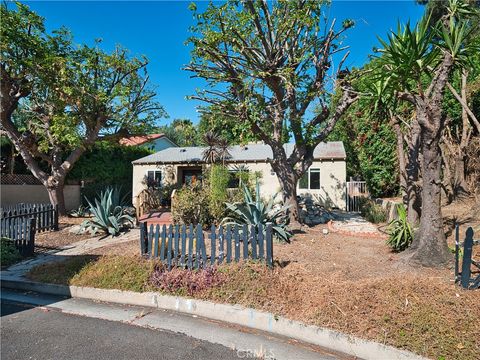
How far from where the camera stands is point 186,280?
16.5 feet

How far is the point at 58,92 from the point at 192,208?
758 cm

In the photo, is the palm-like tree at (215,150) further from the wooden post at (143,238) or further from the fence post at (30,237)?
the wooden post at (143,238)

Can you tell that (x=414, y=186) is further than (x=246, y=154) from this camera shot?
No

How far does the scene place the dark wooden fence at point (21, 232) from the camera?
300 inches

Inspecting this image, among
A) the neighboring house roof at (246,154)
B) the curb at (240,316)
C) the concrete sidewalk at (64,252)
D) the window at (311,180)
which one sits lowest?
the curb at (240,316)

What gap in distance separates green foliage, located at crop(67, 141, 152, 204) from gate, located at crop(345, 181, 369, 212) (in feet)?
41.1

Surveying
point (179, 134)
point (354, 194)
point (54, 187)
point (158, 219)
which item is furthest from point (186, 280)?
point (179, 134)

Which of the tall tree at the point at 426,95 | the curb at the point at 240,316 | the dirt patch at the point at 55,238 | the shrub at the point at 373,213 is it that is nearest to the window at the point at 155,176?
the dirt patch at the point at 55,238

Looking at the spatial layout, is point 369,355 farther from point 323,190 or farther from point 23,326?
point 323,190

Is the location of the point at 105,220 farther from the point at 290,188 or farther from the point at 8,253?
the point at 290,188

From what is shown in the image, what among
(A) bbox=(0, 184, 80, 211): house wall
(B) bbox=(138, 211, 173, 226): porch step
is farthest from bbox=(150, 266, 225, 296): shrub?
(A) bbox=(0, 184, 80, 211): house wall

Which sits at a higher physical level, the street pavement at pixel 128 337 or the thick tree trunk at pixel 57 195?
the thick tree trunk at pixel 57 195

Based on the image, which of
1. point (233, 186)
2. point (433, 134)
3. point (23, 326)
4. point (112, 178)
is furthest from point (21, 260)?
point (112, 178)

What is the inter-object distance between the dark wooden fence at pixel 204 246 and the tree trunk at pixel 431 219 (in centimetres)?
278
